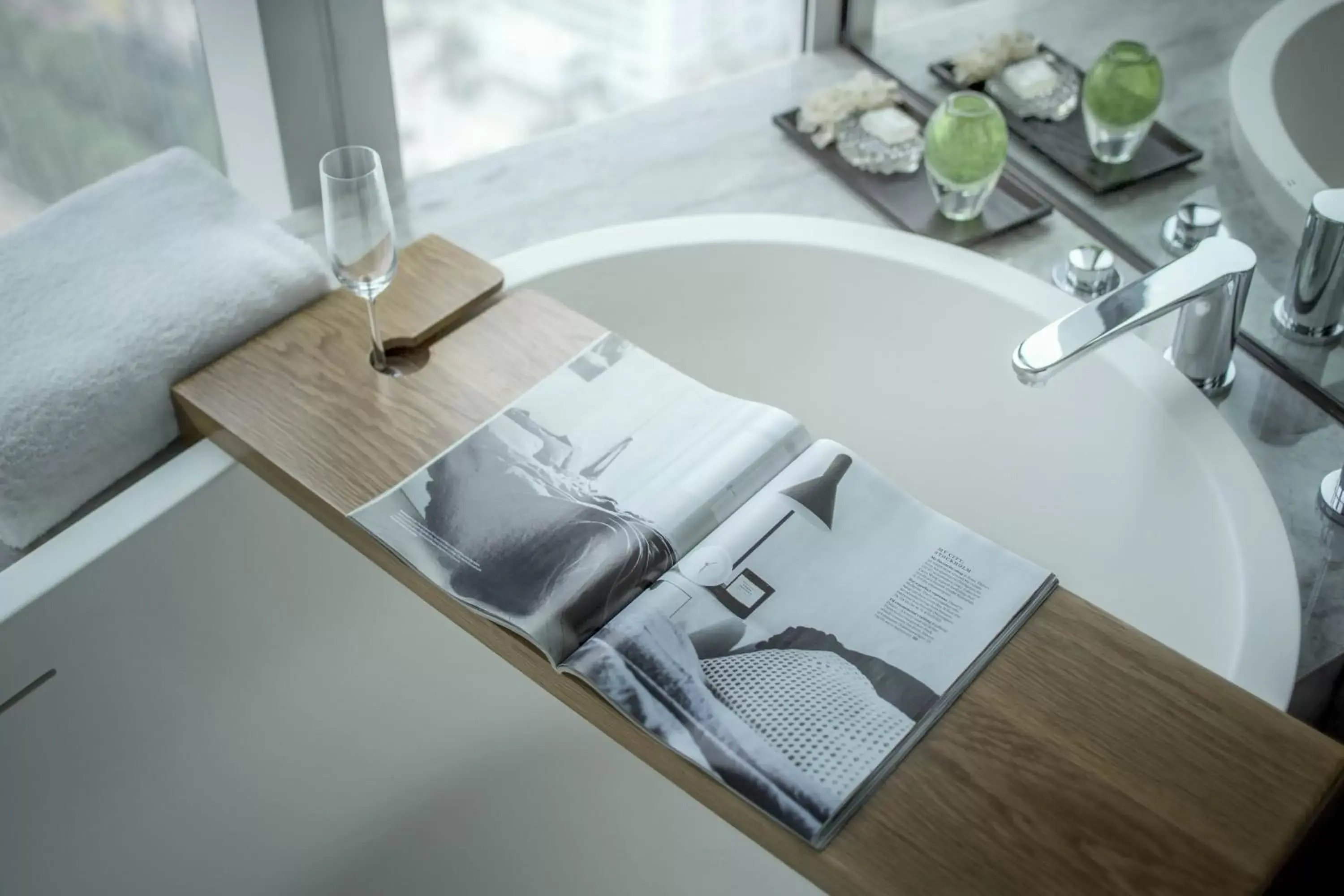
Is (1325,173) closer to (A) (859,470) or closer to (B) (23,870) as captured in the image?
(A) (859,470)

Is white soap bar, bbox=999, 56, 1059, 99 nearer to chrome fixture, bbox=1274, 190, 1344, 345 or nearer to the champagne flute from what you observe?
chrome fixture, bbox=1274, 190, 1344, 345

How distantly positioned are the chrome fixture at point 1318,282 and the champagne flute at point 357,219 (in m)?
0.81

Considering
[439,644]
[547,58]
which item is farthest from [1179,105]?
[439,644]

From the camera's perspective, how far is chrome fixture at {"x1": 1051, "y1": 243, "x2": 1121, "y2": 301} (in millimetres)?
1400

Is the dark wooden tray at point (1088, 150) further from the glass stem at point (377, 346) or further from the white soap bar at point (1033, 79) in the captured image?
the glass stem at point (377, 346)

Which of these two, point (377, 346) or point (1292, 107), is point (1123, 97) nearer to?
point (1292, 107)

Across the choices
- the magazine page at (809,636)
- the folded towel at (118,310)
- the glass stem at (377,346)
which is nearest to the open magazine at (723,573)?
the magazine page at (809,636)

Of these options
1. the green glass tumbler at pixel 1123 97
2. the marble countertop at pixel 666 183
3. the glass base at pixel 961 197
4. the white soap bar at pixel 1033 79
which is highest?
the green glass tumbler at pixel 1123 97

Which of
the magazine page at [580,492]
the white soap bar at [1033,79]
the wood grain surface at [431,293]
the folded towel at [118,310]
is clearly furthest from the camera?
the white soap bar at [1033,79]

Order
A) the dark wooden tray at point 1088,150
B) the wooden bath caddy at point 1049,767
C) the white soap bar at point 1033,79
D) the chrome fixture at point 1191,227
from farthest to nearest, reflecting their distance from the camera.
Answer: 1. the white soap bar at point 1033,79
2. the dark wooden tray at point 1088,150
3. the chrome fixture at point 1191,227
4. the wooden bath caddy at point 1049,767

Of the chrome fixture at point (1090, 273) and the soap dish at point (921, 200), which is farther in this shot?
the soap dish at point (921, 200)

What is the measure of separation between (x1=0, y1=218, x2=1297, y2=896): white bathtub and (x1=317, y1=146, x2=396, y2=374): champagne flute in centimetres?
22

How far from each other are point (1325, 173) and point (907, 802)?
769 millimetres

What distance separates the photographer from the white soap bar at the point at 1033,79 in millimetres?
1623
